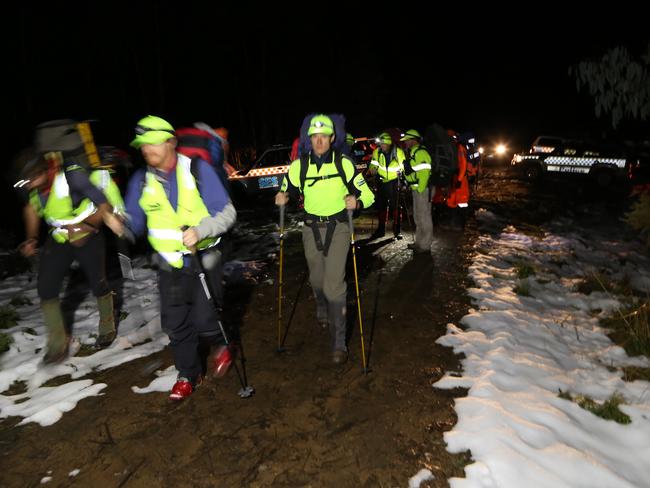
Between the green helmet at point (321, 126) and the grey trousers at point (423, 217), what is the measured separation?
13.9ft

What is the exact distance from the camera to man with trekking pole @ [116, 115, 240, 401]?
349cm

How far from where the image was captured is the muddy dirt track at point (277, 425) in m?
3.18

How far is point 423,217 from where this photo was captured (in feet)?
27.3

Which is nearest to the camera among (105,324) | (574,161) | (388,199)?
(105,324)

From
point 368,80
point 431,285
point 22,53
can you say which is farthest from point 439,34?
point 431,285

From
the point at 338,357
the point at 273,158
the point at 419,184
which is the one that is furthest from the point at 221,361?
the point at 273,158

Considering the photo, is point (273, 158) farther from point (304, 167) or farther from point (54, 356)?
point (54, 356)

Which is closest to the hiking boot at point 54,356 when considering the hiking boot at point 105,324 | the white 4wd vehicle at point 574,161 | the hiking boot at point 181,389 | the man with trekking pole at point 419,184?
the hiking boot at point 105,324

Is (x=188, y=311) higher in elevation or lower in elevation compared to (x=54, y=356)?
higher

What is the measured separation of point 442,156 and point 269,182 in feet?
24.2

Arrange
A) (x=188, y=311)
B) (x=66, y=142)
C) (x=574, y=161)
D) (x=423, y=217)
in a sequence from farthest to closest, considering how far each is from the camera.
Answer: (x=574, y=161)
(x=423, y=217)
(x=66, y=142)
(x=188, y=311)

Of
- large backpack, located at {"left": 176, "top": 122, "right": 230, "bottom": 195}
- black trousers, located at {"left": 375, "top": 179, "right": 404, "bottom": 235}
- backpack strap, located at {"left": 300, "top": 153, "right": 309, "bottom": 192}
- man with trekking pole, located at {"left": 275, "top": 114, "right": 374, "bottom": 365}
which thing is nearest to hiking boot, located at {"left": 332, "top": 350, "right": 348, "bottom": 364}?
man with trekking pole, located at {"left": 275, "top": 114, "right": 374, "bottom": 365}

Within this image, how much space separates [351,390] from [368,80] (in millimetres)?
33469

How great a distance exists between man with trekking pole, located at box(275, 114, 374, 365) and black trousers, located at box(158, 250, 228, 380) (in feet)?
3.52
